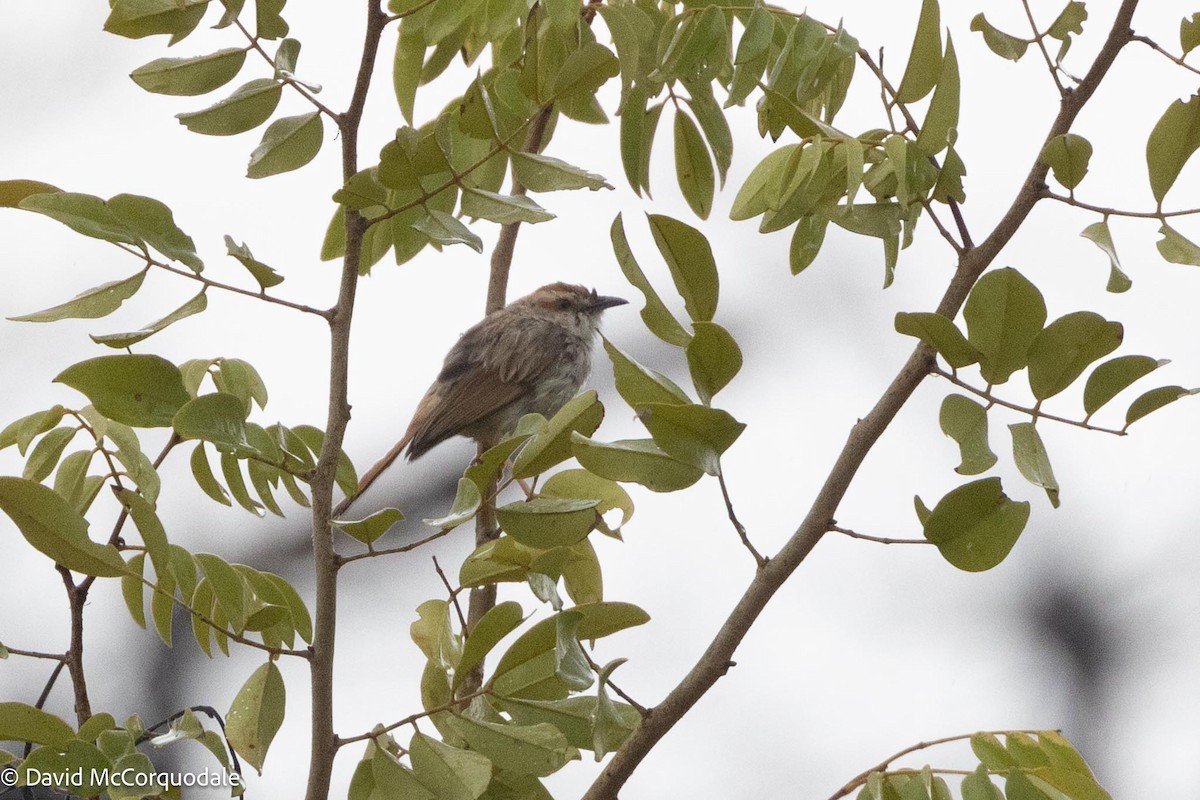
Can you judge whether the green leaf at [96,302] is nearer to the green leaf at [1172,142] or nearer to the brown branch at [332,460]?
the brown branch at [332,460]

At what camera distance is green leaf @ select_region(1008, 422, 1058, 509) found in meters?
1.59

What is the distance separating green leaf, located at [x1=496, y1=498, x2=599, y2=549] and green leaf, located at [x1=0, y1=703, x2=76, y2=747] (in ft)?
2.43

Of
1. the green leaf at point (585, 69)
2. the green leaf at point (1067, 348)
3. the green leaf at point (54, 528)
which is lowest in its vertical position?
the green leaf at point (1067, 348)

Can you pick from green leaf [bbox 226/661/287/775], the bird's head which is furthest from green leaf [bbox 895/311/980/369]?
the bird's head

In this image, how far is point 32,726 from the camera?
1.79 m

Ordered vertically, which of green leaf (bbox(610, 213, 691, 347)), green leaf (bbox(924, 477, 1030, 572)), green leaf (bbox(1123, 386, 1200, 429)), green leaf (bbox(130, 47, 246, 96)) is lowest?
green leaf (bbox(924, 477, 1030, 572))

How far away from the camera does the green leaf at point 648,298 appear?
158 centimetres

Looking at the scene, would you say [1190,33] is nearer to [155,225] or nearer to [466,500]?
[466,500]

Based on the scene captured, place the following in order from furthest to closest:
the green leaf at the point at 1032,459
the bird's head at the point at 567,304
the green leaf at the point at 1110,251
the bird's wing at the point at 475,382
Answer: the bird's head at the point at 567,304 → the bird's wing at the point at 475,382 → the green leaf at the point at 1110,251 → the green leaf at the point at 1032,459

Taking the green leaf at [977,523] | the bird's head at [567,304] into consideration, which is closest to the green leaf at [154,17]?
the green leaf at [977,523]

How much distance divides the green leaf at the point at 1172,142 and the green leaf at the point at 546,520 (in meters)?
0.97

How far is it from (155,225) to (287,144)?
25cm

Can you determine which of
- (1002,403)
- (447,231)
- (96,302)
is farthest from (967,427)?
(96,302)

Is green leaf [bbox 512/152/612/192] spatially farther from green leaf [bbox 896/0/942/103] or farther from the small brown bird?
the small brown bird
